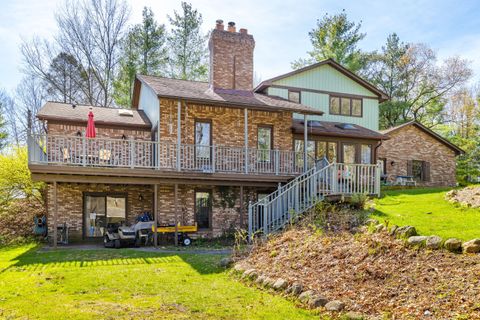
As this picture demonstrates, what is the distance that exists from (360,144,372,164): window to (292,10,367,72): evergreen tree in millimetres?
12815

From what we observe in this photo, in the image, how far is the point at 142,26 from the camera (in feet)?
90.3

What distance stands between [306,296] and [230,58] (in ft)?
42.8

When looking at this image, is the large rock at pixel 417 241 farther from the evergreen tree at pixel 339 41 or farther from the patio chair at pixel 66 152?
the evergreen tree at pixel 339 41

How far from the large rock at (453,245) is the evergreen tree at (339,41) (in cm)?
2532

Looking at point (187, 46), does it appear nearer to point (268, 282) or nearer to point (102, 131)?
point (102, 131)

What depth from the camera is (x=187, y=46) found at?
28.9m

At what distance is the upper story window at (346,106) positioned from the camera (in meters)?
20.2

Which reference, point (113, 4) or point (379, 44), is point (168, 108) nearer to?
point (113, 4)

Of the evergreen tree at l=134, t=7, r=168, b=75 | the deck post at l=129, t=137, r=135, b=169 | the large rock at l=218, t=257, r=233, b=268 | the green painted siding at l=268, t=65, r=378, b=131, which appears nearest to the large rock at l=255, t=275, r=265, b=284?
the large rock at l=218, t=257, r=233, b=268

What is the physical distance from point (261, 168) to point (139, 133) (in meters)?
5.33

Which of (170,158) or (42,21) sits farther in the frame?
(42,21)

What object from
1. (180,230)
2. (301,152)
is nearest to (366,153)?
(301,152)

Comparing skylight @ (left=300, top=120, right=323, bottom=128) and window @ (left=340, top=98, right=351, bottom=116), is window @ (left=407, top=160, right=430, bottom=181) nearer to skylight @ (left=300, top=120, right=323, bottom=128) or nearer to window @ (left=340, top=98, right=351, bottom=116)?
window @ (left=340, top=98, right=351, bottom=116)

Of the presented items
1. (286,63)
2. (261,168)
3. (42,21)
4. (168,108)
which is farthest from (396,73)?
(42,21)
